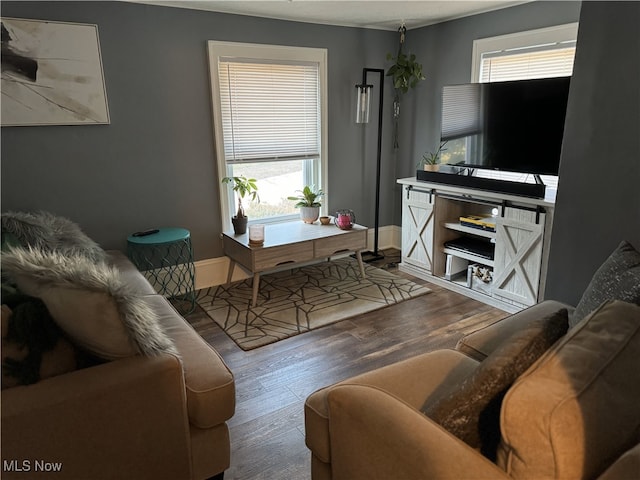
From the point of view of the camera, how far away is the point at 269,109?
3.85m

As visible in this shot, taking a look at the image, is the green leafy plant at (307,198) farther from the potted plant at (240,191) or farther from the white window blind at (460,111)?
the white window blind at (460,111)

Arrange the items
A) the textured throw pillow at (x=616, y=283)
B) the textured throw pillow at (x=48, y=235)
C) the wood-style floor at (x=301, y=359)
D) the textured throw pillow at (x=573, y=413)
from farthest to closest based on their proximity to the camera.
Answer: the textured throw pillow at (x=48, y=235), the wood-style floor at (x=301, y=359), the textured throw pillow at (x=616, y=283), the textured throw pillow at (x=573, y=413)

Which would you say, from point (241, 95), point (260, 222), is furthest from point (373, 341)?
point (241, 95)

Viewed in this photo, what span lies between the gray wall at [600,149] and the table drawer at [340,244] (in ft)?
5.93

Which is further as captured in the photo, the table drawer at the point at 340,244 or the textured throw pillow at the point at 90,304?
the table drawer at the point at 340,244

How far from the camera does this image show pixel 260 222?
4.07m

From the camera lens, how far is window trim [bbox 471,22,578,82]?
3115mm

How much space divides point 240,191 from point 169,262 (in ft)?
2.67

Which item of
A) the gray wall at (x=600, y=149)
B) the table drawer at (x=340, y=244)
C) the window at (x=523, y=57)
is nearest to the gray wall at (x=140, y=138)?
the table drawer at (x=340, y=244)

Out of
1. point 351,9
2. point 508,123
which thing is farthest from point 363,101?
point 508,123

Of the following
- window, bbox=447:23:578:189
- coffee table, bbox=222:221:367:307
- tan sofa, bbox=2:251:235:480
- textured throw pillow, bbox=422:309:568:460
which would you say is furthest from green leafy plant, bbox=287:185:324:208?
textured throw pillow, bbox=422:309:568:460

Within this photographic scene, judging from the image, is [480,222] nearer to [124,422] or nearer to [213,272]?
[213,272]

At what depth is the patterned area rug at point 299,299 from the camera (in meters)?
3.09

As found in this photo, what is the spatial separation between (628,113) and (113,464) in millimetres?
2385
